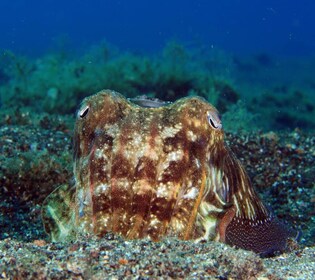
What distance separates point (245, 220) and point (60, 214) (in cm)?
164

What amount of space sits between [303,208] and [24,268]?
4.85m

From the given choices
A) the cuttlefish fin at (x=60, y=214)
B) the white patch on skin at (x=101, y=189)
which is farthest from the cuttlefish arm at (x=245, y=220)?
the cuttlefish fin at (x=60, y=214)

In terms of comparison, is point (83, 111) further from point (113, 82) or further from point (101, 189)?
point (113, 82)

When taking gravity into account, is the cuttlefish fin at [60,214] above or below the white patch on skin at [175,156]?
below

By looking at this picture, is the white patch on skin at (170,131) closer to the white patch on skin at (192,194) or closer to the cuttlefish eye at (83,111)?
the white patch on skin at (192,194)

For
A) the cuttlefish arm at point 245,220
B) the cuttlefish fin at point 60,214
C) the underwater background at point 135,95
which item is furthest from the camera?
the underwater background at point 135,95

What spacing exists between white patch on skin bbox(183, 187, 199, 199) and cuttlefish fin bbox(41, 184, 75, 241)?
87 centimetres

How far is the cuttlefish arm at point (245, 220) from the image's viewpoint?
3.23 meters

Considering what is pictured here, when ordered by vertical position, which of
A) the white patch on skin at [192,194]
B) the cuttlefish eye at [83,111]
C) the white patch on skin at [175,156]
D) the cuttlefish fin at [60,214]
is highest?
the cuttlefish eye at [83,111]

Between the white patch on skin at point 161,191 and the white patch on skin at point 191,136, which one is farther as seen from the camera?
the white patch on skin at point 191,136

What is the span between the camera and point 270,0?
140 metres

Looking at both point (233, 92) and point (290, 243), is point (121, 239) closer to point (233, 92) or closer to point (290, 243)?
point (290, 243)

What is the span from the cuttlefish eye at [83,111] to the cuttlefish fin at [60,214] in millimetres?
582

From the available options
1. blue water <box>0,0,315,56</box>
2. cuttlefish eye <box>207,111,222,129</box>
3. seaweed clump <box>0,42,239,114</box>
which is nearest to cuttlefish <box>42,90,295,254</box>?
cuttlefish eye <box>207,111,222,129</box>
